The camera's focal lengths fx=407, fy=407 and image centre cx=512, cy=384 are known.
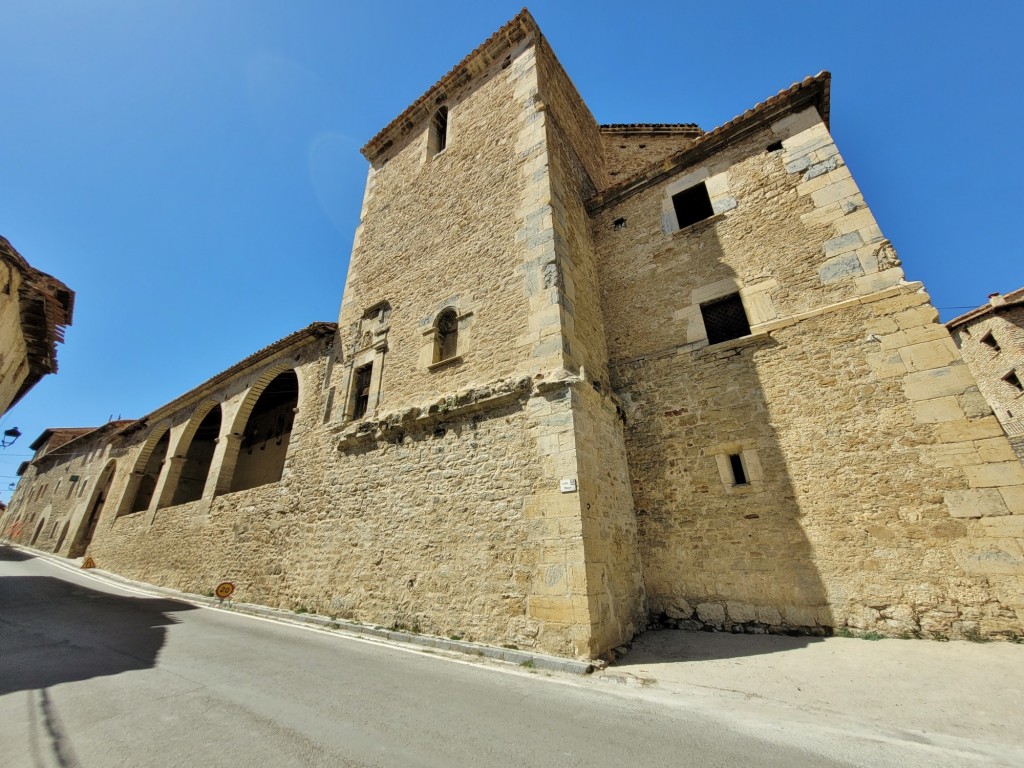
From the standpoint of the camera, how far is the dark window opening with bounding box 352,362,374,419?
27.1 feet

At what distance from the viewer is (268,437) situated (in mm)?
13953

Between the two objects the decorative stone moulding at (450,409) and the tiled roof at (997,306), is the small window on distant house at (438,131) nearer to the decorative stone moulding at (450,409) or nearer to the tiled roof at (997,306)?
the decorative stone moulding at (450,409)

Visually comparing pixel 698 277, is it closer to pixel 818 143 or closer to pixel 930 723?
pixel 818 143

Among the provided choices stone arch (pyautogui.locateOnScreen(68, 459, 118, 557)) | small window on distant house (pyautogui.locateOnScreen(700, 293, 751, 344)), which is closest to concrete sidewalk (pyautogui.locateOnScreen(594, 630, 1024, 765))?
small window on distant house (pyautogui.locateOnScreen(700, 293, 751, 344))

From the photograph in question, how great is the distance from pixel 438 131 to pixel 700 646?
40.2ft

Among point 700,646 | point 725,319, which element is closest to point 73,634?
point 700,646

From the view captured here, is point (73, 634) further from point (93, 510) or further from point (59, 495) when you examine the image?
point (59, 495)

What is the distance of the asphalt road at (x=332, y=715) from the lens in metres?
2.38

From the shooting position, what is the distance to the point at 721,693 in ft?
10.9

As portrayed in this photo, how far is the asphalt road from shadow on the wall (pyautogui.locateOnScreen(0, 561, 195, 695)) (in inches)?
1.5

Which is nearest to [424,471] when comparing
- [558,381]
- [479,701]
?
[558,381]

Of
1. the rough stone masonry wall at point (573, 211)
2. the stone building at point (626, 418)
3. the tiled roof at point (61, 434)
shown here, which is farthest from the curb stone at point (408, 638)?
the tiled roof at point (61, 434)

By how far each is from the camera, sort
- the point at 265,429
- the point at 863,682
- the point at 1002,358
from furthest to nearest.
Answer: the point at 1002,358
the point at 265,429
the point at 863,682

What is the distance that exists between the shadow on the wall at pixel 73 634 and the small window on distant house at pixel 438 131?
10843 millimetres
